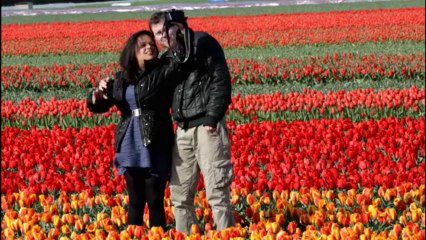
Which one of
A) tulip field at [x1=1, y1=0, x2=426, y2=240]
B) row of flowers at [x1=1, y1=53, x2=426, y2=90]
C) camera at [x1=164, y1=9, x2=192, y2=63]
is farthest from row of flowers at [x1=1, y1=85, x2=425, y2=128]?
camera at [x1=164, y1=9, x2=192, y2=63]

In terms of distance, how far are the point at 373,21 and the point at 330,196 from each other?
70.8 feet

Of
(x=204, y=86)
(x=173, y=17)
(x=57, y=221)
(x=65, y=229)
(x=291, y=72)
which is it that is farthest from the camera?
(x=291, y=72)

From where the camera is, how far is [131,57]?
16.2ft

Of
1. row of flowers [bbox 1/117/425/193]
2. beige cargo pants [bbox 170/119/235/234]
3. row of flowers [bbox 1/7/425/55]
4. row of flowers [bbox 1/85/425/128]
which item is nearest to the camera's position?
beige cargo pants [bbox 170/119/235/234]

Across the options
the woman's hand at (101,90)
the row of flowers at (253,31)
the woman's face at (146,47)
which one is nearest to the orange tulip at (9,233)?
the woman's hand at (101,90)

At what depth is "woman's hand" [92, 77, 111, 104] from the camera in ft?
16.3

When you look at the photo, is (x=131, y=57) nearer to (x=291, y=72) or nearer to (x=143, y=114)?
(x=143, y=114)

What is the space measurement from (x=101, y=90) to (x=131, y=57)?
0.27m

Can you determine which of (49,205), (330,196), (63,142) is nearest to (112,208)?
(49,205)

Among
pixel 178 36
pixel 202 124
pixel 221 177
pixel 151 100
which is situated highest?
pixel 178 36

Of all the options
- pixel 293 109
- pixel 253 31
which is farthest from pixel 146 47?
pixel 253 31

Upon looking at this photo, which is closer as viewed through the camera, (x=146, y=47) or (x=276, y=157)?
(x=146, y=47)

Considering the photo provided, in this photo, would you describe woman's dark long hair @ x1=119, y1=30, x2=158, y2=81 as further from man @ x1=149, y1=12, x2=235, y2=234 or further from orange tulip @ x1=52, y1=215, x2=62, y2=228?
orange tulip @ x1=52, y1=215, x2=62, y2=228

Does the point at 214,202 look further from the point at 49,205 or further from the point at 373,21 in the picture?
the point at 373,21
